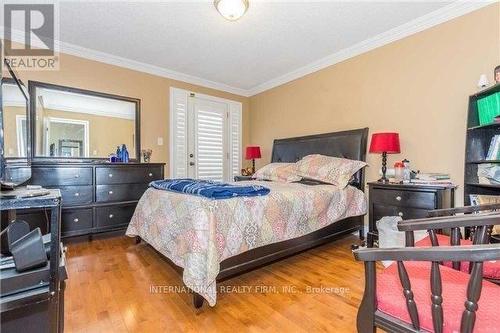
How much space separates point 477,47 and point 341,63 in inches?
57.4

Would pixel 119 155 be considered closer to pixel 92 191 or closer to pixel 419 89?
pixel 92 191

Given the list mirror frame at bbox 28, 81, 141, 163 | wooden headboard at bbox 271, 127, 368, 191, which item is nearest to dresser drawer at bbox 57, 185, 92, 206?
mirror frame at bbox 28, 81, 141, 163

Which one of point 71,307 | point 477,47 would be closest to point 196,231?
point 71,307

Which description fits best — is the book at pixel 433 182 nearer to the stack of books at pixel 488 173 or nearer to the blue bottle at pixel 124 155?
the stack of books at pixel 488 173

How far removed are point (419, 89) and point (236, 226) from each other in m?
2.50

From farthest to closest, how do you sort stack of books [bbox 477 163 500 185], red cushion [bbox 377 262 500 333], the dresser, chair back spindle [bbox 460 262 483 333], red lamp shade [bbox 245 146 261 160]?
1. red lamp shade [bbox 245 146 261 160]
2. the dresser
3. stack of books [bbox 477 163 500 185]
4. red cushion [bbox 377 262 500 333]
5. chair back spindle [bbox 460 262 483 333]

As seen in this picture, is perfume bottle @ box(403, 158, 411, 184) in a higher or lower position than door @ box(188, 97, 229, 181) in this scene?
lower

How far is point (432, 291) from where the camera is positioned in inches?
31.6

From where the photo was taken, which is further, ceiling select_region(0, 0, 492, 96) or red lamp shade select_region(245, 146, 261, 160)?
red lamp shade select_region(245, 146, 261, 160)

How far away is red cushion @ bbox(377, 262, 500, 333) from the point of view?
2.72ft

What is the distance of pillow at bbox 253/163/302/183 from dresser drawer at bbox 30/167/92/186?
7.13 ft

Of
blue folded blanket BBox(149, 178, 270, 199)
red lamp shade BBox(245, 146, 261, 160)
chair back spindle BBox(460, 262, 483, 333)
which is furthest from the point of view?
red lamp shade BBox(245, 146, 261, 160)

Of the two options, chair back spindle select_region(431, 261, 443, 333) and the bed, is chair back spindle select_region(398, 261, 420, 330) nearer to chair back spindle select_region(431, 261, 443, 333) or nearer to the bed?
chair back spindle select_region(431, 261, 443, 333)

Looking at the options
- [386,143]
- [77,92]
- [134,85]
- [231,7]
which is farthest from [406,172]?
[77,92]
